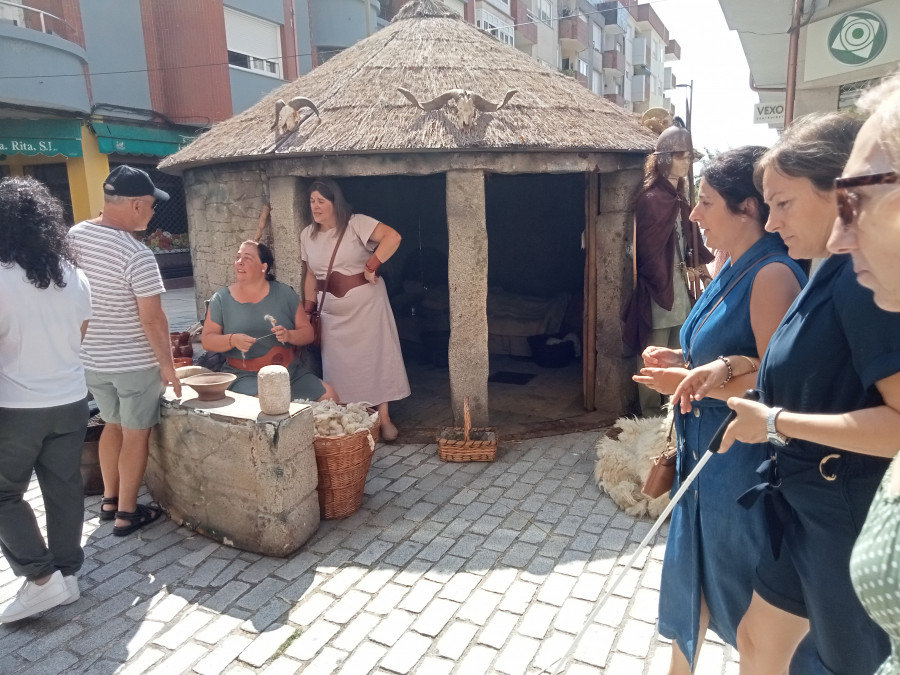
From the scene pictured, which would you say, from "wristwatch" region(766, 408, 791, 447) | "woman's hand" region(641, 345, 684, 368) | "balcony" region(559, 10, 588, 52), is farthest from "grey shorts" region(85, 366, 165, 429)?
"balcony" region(559, 10, 588, 52)

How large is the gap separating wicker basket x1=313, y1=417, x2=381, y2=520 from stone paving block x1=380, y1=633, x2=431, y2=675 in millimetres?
1253

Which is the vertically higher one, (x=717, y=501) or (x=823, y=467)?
(x=823, y=467)

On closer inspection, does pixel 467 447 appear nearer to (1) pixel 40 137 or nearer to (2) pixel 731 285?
Result: (2) pixel 731 285

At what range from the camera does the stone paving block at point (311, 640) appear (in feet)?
9.64

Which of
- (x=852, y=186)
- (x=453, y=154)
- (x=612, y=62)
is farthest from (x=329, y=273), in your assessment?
(x=612, y=62)

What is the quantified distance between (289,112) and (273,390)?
2.91 metres

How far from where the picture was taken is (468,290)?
5402mm

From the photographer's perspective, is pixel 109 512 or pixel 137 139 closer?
pixel 109 512

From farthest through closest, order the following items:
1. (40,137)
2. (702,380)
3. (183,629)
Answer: (40,137) < (183,629) < (702,380)

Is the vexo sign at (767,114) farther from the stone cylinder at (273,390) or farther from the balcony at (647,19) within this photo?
the balcony at (647,19)

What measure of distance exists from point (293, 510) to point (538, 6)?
106 ft

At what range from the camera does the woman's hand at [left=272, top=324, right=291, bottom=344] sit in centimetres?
472

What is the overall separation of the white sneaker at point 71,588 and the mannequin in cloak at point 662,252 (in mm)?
4283

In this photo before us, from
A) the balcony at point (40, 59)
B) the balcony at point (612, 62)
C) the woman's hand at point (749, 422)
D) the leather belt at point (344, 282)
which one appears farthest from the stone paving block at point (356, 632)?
the balcony at point (612, 62)
